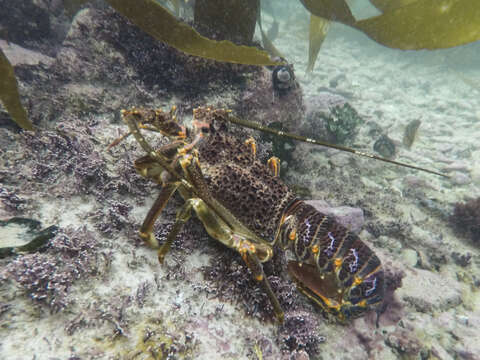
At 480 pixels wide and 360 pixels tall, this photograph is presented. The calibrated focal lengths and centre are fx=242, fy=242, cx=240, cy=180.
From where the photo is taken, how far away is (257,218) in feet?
9.29

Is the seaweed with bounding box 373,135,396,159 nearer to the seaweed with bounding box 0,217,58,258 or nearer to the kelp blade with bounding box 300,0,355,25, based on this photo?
the kelp blade with bounding box 300,0,355,25

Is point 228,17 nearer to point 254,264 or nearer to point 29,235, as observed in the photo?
point 254,264

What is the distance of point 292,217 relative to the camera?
3111 mm

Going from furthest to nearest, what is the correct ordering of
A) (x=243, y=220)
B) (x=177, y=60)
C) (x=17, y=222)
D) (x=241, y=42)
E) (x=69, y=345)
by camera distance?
(x=241, y=42) → (x=177, y=60) → (x=243, y=220) → (x=17, y=222) → (x=69, y=345)

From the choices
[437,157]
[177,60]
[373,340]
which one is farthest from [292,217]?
[437,157]

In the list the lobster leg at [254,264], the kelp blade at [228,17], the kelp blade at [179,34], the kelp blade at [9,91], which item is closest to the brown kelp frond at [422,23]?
the kelp blade at [228,17]

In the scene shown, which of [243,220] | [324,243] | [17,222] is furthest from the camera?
[324,243]

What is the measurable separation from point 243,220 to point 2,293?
2.11 metres

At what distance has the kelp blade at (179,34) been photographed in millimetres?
3570

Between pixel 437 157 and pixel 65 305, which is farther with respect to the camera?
pixel 437 157

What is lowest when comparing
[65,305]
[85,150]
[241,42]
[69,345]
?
[69,345]

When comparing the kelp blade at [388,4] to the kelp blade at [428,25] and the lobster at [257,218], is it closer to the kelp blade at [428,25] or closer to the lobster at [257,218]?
the kelp blade at [428,25]

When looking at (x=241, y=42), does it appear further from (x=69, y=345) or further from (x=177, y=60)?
(x=69, y=345)

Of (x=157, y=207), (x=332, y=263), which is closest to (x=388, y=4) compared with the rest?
(x=332, y=263)
